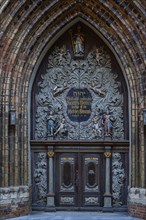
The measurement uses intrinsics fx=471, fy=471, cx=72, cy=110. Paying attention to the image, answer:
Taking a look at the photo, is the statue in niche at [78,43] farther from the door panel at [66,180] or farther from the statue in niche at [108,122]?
the door panel at [66,180]

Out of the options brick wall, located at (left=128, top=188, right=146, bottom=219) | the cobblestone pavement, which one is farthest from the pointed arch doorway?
brick wall, located at (left=128, top=188, right=146, bottom=219)

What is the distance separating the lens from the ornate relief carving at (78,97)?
11695mm

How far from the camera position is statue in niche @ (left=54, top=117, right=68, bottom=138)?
11.6 m

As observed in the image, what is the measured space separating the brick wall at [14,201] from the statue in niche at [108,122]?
236 centimetres

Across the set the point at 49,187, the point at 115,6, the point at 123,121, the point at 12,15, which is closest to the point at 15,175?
the point at 49,187

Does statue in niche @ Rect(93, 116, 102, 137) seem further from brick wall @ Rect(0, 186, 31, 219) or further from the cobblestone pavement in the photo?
brick wall @ Rect(0, 186, 31, 219)

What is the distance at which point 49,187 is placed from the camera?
11.6 meters

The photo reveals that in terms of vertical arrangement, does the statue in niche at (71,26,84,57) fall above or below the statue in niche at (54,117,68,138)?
above

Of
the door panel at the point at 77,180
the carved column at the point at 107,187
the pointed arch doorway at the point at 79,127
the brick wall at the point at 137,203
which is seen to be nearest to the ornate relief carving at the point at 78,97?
the pointed arch doorway at the point at 79,127

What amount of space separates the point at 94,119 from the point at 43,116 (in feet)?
4.18

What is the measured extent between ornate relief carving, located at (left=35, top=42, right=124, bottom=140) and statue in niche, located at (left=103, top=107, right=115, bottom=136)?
0.04m

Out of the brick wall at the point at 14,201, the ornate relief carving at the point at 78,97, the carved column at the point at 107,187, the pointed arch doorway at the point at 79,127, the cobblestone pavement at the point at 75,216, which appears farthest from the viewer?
the ornate relief carving at the point at 78,97

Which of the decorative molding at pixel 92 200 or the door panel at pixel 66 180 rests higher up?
the door panel at pixel 66 180

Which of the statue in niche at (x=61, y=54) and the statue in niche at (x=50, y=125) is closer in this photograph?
the statue in niche at (x=50, y=125)
